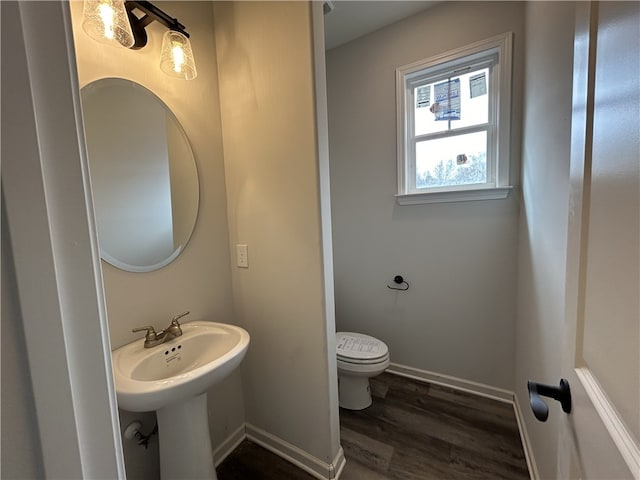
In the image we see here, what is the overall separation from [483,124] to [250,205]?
1.62 metres

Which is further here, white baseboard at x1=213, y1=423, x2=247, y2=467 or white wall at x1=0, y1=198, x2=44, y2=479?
white baseboard at x1=213, y1=423, x2=247, y2=467

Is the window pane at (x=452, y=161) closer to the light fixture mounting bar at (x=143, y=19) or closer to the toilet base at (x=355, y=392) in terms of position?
the toilet base at (x=355, y=392)

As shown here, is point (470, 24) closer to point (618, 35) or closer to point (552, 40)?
point (552, 40)

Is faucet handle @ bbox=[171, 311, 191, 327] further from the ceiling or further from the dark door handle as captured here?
the ceiling

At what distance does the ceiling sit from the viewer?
1742 mm

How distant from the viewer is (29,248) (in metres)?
0.30

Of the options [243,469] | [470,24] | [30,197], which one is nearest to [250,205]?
[30,197]

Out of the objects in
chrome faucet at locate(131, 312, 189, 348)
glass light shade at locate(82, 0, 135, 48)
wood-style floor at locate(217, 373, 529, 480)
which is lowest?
wood-style floor at locate(217, 373, 529, 480)

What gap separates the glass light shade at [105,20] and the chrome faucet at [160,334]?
42.1 inches

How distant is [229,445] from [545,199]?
2006mm

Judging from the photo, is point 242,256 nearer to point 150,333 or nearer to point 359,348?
point 150,333

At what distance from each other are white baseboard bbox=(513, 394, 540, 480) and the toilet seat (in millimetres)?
801

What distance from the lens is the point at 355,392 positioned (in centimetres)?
179

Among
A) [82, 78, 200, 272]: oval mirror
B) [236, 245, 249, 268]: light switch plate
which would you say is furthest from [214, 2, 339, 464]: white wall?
[82, 78, 200, 272]: oval mirror
